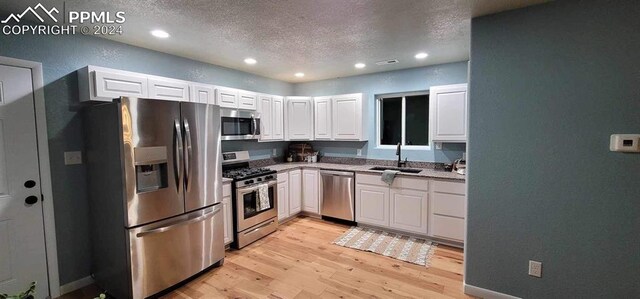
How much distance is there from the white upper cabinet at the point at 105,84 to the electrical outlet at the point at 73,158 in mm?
528

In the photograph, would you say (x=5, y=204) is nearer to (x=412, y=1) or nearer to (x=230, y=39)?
(x=230, y=39)

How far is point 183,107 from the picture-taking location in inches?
99.3

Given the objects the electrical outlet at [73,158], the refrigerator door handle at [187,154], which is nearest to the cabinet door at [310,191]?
the refrigerator door handle at [187,154]

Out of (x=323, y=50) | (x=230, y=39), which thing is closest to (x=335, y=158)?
(x=323, y=50)

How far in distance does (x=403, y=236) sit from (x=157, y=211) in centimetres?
305

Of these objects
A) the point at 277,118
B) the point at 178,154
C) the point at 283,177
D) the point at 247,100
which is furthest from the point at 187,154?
the point at 277,118

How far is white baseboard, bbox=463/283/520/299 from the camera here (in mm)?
2279

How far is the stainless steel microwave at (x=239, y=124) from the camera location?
3534 millimetres

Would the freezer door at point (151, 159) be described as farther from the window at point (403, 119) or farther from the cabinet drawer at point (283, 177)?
the window at point (403, 119)

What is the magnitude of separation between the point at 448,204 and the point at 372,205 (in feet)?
3.39

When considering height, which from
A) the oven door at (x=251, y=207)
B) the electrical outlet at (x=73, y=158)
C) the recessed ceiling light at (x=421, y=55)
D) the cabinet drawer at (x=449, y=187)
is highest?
the recessed ceiling light at (x=421, y=55)

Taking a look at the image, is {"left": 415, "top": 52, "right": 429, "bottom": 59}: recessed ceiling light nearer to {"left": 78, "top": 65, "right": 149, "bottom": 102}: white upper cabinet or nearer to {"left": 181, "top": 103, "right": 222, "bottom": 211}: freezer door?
{"left": 181, "top": 103, "right": 222, "bottom": 211}: freezer door

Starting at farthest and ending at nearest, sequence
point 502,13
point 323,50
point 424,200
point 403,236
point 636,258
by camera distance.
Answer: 1. point 403,236
2. point 424,200
3. point 323,50
4. point 502,13
5. point 636,258

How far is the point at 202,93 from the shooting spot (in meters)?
3.34
